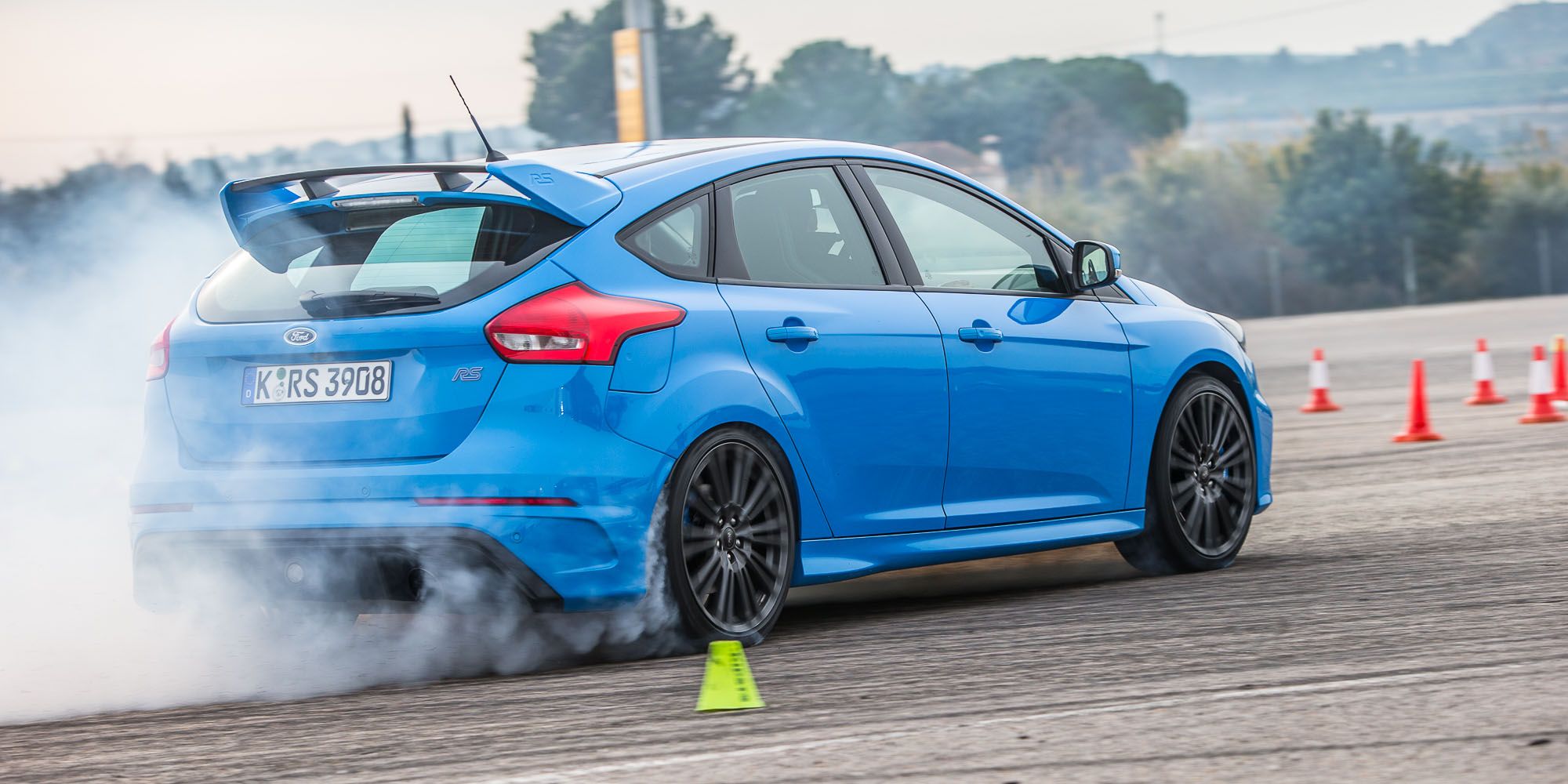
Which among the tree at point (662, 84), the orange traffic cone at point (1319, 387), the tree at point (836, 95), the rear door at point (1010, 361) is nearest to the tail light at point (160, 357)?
the rear door at point (1010, 361)

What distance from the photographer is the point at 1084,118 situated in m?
89.3

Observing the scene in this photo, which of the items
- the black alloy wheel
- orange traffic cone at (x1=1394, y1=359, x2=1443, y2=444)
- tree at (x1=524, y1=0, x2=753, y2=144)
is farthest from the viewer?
tree at (x1=524, y1=0, x2=753, y2=144)

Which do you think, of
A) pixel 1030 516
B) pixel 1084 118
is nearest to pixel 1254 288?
pixel 1084 118

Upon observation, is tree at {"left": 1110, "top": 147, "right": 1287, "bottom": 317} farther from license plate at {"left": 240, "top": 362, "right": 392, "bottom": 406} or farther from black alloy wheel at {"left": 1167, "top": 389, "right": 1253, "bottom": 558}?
license plate at {"left": 240, "top": 362, "right": 392, "bottom": 406}

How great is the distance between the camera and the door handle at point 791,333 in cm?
586

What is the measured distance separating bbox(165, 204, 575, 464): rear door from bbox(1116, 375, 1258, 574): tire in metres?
2.88

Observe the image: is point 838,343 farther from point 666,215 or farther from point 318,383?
point 318,383

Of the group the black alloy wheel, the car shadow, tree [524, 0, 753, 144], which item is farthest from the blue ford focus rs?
tree [524, 0, 753, 144]

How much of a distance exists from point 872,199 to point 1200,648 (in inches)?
76.9

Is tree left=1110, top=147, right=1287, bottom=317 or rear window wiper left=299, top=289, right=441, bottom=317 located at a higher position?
tree left=1110, top=147, right=1287, bottom=317

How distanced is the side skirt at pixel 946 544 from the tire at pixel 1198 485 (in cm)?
15

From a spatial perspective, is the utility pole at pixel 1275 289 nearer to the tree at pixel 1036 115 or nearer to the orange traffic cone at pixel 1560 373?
the tree at pixel 1036 115

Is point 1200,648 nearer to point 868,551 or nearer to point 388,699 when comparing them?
point 868,551

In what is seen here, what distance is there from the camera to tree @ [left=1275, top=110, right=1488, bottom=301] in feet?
195
